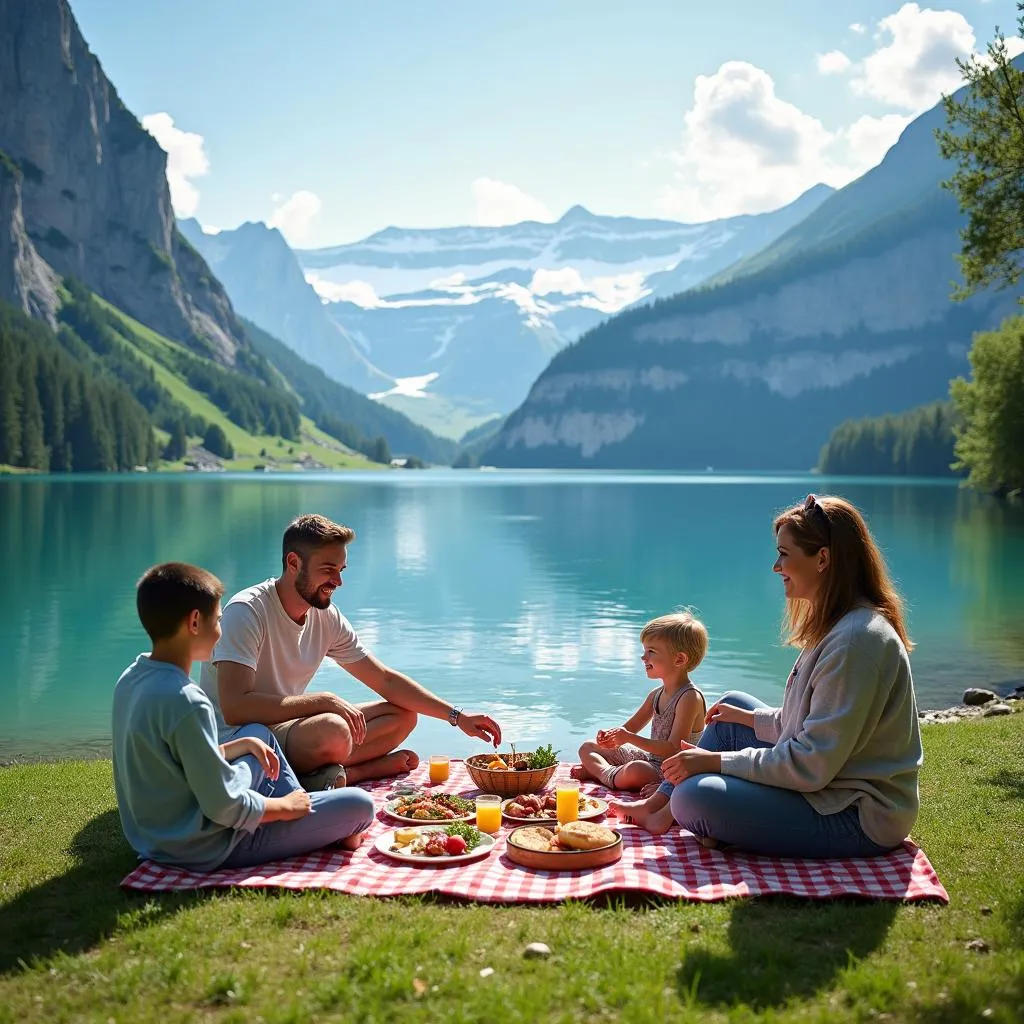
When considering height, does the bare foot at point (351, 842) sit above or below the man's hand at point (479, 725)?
below

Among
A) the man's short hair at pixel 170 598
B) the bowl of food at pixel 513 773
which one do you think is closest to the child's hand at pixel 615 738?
the bowl of food at pixel 513 773

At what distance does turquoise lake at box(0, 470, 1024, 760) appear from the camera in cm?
1877

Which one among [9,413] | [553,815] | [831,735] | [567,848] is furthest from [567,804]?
[9,413]

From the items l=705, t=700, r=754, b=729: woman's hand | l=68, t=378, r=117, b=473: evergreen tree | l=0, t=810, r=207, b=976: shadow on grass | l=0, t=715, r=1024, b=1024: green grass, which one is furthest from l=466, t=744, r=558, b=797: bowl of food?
l=68, t=378, r=117, b=473: evergreen tree

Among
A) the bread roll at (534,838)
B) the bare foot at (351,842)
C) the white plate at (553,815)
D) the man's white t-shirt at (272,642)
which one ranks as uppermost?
the man's white t-shirt at (272,642)

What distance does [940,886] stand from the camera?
6699 mm

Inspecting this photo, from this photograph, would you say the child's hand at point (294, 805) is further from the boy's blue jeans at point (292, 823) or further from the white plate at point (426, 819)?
the white plate at point (426, 819)

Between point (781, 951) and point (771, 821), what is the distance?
5.45 feet

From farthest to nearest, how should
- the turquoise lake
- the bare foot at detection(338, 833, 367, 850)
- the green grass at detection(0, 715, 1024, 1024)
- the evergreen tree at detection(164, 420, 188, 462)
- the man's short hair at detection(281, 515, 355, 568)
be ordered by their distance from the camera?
the evergreen tree at detection(164, 420, 188, 462) → the turquoise lake → the man's short hair at detection(281, 515, 355, 568) → the bare foot at detection(338, 833, 367, 850) → the green grass at detection(0, 715, 1024, 1024)

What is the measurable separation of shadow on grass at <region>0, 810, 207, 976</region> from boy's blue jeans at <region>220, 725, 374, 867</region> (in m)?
0.59

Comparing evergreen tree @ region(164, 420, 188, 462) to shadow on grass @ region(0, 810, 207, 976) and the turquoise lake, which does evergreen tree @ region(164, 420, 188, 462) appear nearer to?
the turquoise lake

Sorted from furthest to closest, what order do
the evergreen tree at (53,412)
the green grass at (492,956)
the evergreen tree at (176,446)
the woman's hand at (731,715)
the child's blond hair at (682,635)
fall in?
the evergreen tree at (176,446), the evergreen tree at (53,412), the child's blond hair at (682,635), the woman's hand at (731,715), the green grass at (492,956)

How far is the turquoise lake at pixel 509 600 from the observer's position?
1877cm

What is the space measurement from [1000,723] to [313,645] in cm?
872
